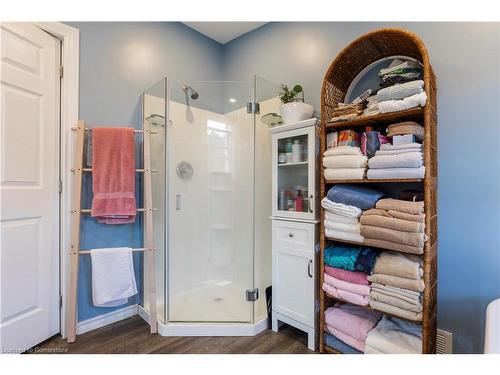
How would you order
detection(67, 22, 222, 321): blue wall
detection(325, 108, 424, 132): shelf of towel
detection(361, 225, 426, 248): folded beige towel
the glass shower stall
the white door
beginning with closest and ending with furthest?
detection(361, 225, 426, 248): folded beige towel < detection(325, 108, 424, 132): shelf of towel < the white door < detection(67, 22, 222, 321): blue wall < the glass shower stall

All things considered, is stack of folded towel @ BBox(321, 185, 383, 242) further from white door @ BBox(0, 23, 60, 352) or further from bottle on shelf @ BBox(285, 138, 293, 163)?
white door @ BBox(0, 23, 60, 352)

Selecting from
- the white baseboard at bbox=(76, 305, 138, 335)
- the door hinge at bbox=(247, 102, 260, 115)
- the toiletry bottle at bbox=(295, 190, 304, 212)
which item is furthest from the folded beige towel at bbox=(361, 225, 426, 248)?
the white baseboard at bbox=(76, 305, 138, 335)

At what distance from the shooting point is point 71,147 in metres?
1.79

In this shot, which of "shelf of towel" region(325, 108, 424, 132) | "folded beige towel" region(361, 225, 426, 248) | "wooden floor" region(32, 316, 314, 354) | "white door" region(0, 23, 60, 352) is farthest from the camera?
"wooden floor" region(32, 316, 314, 354)

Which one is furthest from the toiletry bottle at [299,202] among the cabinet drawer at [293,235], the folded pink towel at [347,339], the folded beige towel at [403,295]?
the folded pink towel at [347,339]

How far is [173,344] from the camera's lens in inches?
66.4

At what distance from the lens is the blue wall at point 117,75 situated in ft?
6.11

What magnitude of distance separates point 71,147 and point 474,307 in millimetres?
2719

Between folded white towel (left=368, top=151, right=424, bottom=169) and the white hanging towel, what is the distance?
1.76 meters

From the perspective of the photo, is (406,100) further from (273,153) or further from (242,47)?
(242,47)

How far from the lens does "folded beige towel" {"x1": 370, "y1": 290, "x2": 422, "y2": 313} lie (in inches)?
48.6

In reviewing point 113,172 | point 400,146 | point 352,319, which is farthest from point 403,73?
point 113,172

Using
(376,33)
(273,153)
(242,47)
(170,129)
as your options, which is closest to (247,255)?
(273,153)

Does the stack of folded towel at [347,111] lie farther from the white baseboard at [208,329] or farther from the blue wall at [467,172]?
the white baseboard at [208,329]
